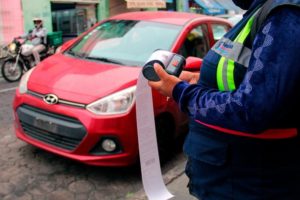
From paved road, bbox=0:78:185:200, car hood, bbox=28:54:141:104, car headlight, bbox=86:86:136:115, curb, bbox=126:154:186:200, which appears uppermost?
car hood, bbox=28:54:141:104

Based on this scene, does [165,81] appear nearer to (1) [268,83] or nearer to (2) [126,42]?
(1) [268,83]

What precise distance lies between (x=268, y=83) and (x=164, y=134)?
301cm

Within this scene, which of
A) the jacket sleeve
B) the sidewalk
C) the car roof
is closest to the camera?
the jacket sleeve

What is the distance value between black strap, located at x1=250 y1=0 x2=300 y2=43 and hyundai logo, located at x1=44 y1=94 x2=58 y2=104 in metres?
2.62

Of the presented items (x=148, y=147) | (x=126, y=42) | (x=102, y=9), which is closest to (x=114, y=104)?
(x=126, y=42)

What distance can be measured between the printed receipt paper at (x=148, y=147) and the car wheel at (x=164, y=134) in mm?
2139

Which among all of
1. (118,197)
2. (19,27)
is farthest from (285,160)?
(19,27)

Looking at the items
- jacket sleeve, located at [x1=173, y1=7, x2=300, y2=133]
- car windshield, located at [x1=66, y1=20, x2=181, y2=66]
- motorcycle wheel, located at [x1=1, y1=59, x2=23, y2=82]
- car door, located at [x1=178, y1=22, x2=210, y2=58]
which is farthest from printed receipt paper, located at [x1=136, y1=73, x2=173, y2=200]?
motorcycle wheel, located at [x1=1, y1=59, x2=23, y2=82]

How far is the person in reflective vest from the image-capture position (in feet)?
3.62

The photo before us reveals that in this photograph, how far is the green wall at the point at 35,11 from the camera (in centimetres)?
1398

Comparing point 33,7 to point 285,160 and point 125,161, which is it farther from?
point 285,160

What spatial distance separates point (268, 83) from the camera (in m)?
1.11

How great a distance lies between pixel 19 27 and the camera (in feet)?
44.9

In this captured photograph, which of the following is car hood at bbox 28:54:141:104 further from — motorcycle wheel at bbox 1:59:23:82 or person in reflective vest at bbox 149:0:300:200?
motorcycle wheel at bbox 1:59:23:82
